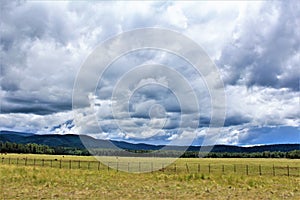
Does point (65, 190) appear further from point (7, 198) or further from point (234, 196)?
point (234, 196)

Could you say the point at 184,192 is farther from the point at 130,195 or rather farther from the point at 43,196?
the point at 43,196


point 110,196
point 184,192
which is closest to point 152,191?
point 184,192

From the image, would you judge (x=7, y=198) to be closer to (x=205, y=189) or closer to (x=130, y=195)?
(x=130, y=195)

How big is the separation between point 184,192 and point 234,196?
380cm

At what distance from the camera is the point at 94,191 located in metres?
29.1

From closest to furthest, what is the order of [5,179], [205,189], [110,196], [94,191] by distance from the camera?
[110,196]
[94,191]
[205,189]
[5,179]

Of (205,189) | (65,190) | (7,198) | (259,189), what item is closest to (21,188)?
(65,190)

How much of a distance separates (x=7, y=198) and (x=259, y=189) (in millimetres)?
19792

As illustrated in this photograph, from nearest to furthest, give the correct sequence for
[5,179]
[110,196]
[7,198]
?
[7,198]
[110,196]
[5,179]

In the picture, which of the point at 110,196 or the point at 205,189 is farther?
the point at 205,189

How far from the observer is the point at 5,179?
3725 centimetres

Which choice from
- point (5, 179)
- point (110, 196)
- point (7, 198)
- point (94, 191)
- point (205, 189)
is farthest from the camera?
point (5, 179)

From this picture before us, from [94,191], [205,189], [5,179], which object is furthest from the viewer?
[5,179]

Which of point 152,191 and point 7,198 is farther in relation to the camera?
point 152,191
